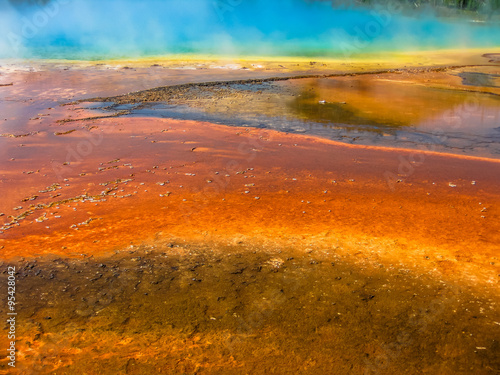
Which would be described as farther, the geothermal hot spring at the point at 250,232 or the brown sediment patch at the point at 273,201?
the brown sediment patch at the point at 273,201

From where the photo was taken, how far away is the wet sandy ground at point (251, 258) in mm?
2973

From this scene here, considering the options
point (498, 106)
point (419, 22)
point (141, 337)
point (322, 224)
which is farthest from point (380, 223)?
point (419, 22)

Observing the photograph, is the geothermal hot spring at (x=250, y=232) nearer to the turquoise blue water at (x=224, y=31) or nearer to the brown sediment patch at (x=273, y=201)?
the brown sediment patch at (x=273, y=201)

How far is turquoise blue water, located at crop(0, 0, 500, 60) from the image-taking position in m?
29.6

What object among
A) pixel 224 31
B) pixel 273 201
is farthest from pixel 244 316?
pixel 224 31

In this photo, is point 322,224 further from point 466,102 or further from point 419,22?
point 419,22

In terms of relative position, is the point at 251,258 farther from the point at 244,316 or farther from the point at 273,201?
the point at 273,201

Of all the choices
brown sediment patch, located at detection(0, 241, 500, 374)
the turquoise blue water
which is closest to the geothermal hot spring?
brown sediment patch, located at detection(0, 241, 500, 374)

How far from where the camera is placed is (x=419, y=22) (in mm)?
40875

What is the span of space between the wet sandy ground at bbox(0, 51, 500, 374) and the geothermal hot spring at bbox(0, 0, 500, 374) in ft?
0.07

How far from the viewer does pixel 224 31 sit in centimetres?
3719

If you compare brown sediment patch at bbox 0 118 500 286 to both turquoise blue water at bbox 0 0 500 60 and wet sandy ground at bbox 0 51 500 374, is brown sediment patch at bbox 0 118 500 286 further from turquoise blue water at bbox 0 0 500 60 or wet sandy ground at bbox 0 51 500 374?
turquoise blue water at bbox 0 0 500 60

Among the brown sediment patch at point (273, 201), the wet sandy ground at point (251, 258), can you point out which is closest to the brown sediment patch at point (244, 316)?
the wet sandy ground at point (251, 258)

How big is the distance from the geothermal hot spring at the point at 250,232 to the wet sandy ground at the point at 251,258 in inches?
0.8
